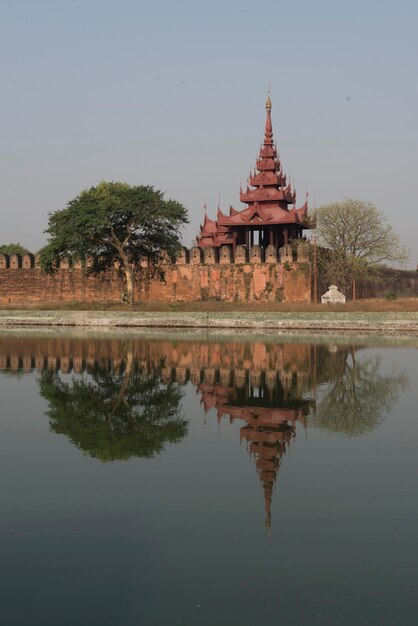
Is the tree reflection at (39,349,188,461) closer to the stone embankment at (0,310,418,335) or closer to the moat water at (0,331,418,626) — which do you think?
the moat water at (0,331,418,626)

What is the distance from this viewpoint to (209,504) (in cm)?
685

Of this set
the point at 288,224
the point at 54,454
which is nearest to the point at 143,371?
Result: the point at 54,454

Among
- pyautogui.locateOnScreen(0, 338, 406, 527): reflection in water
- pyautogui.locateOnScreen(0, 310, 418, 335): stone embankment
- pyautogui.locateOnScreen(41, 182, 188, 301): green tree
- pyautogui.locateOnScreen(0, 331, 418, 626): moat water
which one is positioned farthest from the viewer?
pyautogui.locateOnScreen(41, 182, 188, 301): green tree

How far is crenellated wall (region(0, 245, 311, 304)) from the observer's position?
44.8 meters

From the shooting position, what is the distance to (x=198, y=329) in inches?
1373

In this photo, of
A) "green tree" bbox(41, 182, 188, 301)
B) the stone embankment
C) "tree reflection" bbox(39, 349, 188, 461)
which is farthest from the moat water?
"green tree" bbox(41, 182, 188, 301)

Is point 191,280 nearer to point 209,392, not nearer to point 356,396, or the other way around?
point 209,392

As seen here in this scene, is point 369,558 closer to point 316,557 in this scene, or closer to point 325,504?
point 316,557

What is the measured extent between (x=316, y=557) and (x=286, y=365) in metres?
12.9

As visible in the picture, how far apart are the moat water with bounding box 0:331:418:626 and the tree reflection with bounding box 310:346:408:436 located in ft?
0.21

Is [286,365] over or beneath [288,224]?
beneath

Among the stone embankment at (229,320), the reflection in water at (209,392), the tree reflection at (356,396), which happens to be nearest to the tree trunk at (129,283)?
the stone embankment at (229,320)

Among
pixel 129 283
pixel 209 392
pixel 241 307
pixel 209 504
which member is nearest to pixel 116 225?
pixel 129 283

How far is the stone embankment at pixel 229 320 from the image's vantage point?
108 feet
